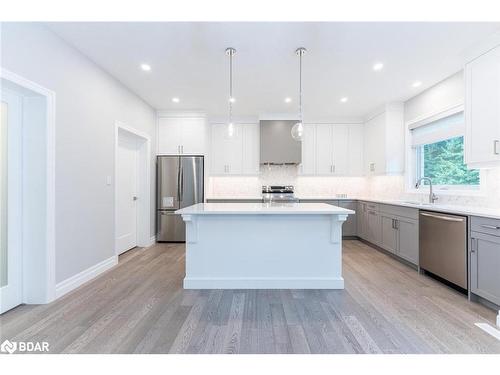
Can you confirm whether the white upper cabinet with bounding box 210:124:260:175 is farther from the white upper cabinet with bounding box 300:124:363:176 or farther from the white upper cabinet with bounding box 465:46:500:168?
the white upper cabinet with bounding box 465:46:500:168

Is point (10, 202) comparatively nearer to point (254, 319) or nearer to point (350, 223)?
point (254, 319)

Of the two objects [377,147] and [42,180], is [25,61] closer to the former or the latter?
[42,180]

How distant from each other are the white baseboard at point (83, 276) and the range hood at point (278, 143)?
134 inches

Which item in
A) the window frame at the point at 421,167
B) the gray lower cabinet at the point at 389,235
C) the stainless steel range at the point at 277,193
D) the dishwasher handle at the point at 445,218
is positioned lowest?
the gray lower cabinet at the point at 389,235

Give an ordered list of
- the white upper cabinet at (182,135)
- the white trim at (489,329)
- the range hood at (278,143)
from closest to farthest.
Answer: the white trim at (489,329) → the white upper cabinet at (182,135) → the range hood at (278,143)

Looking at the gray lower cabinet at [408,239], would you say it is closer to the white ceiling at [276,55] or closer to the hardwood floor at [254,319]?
the hardwood floor at [254,319]

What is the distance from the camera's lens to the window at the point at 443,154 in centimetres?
355

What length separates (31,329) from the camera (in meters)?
2.07

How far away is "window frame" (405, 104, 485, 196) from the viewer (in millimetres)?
3367

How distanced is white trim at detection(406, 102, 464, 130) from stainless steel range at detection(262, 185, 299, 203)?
2.54 metres

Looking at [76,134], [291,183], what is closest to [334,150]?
[291,183]

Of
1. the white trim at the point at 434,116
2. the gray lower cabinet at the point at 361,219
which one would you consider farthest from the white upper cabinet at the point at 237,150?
the white trim at the point at 434,116

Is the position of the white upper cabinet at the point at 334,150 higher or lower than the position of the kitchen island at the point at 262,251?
higher
